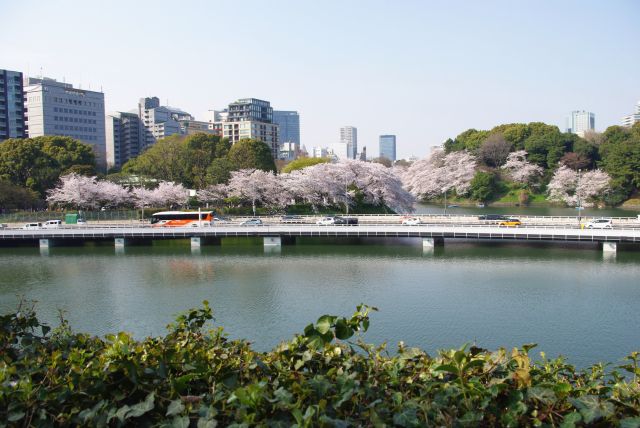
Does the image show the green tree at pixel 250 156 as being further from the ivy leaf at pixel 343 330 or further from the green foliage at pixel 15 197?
the ivy leaf at pixel 343 330

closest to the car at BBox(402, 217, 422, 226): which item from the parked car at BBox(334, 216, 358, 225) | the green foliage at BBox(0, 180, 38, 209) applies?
the parked car at BBox(334, 216, 358, 225)

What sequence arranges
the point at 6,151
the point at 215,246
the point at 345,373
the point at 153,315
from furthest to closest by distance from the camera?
the point at 6,151
the point at 215,246
the point at 153,315
the point at 345,373

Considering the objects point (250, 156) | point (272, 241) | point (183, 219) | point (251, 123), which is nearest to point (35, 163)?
point (183, 219)

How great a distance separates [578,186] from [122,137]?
73.0 meters

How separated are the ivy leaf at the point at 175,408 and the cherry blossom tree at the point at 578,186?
59259mm

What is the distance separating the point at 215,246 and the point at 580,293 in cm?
2125

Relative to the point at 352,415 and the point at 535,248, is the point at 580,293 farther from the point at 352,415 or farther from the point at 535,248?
the point at 352,415

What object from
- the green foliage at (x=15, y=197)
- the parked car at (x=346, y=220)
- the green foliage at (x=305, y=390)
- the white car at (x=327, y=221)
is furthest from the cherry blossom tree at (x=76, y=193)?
the green foliage at (x=305, y=390)

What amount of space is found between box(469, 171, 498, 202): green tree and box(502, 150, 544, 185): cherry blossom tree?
226cm

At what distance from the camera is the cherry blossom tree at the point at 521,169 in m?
61.3

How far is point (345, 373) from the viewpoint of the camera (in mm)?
3670

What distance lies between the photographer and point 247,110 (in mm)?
97625

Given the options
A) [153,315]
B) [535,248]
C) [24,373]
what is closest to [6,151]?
[153,315]

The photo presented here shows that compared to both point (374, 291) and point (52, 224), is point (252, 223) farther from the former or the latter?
point (374, 291)
